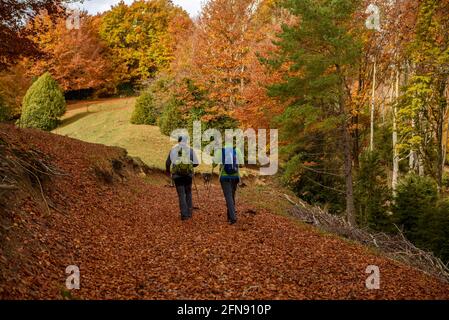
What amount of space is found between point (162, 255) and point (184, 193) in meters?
2.66

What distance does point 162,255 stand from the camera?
21.4 ft

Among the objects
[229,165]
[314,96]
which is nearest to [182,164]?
[229,165]

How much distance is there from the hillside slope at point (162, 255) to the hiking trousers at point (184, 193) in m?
0.29

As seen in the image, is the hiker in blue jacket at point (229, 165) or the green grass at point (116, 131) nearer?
the hiker in blue jacket at point (229, 165)

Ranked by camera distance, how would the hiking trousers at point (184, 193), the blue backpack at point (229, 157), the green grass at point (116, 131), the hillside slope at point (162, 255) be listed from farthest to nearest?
the green grass at point (116, 131)
the hiking trousers at point (184, 193)
the blue backpack at point (229, 157)
the hillside slope at point (162, 255)

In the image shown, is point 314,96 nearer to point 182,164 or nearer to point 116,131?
point 182,164

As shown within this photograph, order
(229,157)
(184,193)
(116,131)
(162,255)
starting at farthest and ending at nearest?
(116,131) < (184,193) < (229,157) < (162,255)

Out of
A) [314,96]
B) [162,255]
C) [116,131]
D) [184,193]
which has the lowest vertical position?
[162,255]

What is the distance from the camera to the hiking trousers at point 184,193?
891cm

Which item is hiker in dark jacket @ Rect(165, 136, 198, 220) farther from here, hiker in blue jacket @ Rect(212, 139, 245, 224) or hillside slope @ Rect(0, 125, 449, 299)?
hillside slope @ Rect(0, 125, 449, 299)

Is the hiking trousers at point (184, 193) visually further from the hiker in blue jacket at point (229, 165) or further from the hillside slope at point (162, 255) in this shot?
the hiker in blue jacket at point (229, 165)

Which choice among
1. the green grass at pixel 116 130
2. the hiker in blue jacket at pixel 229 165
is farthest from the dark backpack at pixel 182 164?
the green grass at pixel 116 130
